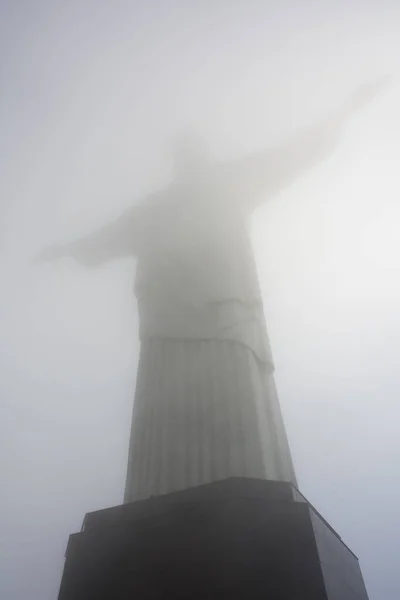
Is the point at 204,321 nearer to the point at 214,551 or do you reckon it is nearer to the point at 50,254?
the point at 214,551

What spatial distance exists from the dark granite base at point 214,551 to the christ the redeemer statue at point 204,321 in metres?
0.44

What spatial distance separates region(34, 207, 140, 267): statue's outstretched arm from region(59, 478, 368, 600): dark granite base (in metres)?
2.25

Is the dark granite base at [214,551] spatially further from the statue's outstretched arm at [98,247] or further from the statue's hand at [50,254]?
the statue's hand at [50,254]

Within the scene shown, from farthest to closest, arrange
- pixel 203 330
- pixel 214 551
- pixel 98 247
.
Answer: pixel 98 247, pixel 203 330, pixel 214 551

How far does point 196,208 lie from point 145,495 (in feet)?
6.93

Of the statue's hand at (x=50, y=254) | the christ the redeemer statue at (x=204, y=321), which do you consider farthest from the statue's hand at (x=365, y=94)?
the statue's hand at (x=50, y=254)

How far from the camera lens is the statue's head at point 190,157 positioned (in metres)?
3.83

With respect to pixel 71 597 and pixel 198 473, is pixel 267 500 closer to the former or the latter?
pixel 198 473

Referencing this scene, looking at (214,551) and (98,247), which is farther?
(98,247)

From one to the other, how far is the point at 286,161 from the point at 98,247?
5.54 ft

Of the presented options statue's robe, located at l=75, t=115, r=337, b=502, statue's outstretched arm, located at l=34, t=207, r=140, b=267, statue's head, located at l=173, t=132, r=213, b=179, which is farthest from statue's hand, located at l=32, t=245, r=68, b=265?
statue's head, located at l=173, t=132, r=213, b=179

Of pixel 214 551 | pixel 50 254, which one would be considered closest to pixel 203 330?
pixel 214 551

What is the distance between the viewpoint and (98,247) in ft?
11.7

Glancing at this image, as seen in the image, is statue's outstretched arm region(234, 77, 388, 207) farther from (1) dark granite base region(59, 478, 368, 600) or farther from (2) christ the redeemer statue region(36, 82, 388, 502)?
(1) dark granite base region(59, 478, 368, 600)
